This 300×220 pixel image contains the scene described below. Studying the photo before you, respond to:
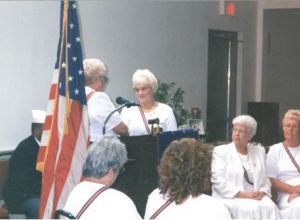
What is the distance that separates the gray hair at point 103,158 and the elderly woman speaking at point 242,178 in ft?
7.45

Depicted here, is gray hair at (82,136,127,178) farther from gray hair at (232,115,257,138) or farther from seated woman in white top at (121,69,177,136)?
gray hair at (232,115,257,138)

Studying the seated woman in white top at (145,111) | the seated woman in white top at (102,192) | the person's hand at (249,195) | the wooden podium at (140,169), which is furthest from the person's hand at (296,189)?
the seated woman in white top at (102,192)

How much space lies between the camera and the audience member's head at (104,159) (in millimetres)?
3574

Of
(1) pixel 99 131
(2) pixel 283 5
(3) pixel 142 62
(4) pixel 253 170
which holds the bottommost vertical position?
(4) pixel 253 170

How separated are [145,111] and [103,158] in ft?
7.06

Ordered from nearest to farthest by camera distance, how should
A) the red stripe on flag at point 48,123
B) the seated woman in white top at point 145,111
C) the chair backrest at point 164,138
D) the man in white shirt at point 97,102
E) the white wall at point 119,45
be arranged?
the red stripe on flag at point 48,123, the chair backrest at point 164,138, the man in white shirt at point 97,102, the seated woman in white top at point 145,111, the white wall at point 119,45

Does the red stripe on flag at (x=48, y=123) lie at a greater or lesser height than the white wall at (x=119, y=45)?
lesser

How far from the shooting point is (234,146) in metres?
5.99

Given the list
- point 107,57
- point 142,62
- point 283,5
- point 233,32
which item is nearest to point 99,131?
point 107,57

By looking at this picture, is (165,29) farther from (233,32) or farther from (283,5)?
(283,5)

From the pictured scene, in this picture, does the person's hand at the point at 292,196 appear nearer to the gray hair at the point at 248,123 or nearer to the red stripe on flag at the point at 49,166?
the gray hair at the point at 248,123

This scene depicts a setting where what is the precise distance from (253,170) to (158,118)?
0.99m

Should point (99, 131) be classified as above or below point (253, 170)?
above

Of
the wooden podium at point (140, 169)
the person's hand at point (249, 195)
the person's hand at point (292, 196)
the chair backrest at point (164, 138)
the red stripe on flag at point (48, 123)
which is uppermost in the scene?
the red stripe on flag at point (48, 123)
